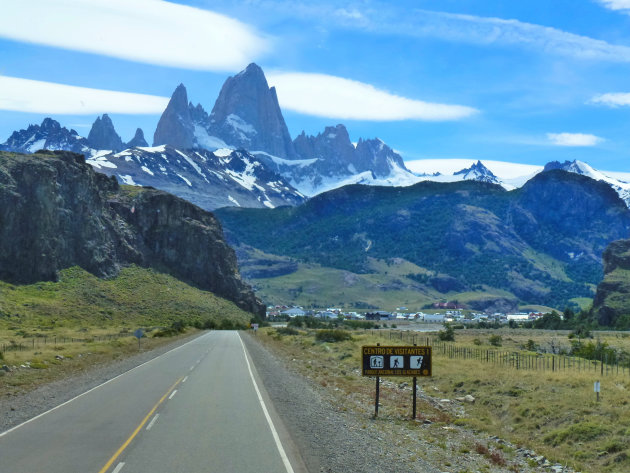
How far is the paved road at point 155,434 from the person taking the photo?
13.2m

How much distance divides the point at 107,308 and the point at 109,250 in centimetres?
2757

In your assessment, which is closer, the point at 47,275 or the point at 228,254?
the point at 47,275

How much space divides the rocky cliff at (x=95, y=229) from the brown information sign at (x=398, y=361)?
101051 millimetres

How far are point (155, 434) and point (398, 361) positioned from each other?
26.8 feet

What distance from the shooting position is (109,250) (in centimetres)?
12838

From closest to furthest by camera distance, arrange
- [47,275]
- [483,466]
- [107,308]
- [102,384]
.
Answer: [483,466] → [102,384] → [107,308] → [47,275]

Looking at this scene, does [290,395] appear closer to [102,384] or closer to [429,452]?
[102,384]

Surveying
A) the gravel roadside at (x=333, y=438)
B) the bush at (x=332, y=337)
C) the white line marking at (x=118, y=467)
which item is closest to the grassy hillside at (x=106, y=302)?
the bush at (x=332, y=337)

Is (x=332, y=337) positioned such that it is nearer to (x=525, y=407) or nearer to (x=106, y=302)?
(x=525, y=407)

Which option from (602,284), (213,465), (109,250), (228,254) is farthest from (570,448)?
(602,284)

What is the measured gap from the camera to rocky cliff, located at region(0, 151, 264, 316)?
112 meters

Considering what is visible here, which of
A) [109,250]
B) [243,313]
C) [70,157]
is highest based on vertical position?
[70,157]

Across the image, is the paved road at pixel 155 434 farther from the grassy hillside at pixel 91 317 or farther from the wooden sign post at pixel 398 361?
the grassy hillside at pixel 91 317

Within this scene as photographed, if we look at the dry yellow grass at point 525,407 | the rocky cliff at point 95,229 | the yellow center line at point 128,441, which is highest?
the rocky cliff at point 95,229
